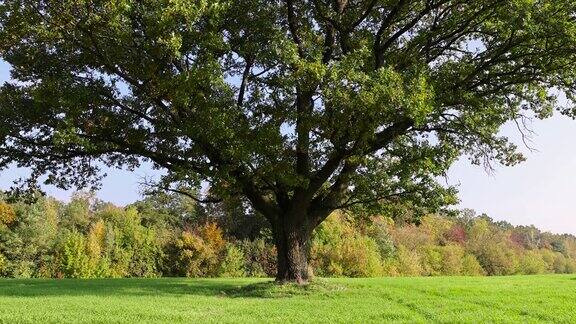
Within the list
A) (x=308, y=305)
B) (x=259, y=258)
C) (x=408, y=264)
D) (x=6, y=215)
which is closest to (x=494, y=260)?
(x=408, y=264)

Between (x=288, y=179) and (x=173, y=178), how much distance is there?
4449 millimetres

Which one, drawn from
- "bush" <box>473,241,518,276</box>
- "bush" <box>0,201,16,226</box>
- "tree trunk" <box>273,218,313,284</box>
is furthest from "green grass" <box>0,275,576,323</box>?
"bush" <box>473,241,518,276</box>

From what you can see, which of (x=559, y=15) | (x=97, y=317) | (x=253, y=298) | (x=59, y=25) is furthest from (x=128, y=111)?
(x=559, y=15)

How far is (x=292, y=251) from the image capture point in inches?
720

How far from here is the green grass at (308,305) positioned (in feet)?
36.7

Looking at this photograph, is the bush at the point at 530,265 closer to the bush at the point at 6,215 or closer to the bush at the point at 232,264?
the bush at the point at 232,264

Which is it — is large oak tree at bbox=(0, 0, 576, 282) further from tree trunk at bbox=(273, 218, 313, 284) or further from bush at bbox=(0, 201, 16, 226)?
bush at bbox=(0, 201, 16, 226)

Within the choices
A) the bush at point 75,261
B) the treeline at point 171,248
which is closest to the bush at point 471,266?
the treeline at point 171,248

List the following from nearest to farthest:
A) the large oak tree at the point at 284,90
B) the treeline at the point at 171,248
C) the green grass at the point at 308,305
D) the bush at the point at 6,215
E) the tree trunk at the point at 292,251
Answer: the green grass at the point at 308,305 → the large oak tree at the point at 284,90 → the tree trunk at the point at 292,251 → the treeline at the point at 171,248 → the bush at the point at 6,215

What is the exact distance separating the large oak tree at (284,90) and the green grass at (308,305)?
2694 millimetres

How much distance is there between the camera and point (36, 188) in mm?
20156

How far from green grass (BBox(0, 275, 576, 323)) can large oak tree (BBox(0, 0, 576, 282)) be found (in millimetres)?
2694

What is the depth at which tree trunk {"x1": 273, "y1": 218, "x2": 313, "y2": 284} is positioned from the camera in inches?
715

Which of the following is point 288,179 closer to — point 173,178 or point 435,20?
point 173,178
